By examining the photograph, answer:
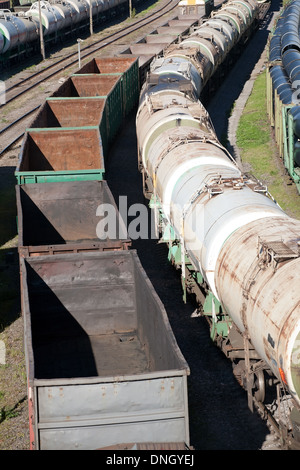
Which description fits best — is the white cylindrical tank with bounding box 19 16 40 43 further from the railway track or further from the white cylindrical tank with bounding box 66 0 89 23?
the white cylindrical tank with bounding box 66 0 89 23

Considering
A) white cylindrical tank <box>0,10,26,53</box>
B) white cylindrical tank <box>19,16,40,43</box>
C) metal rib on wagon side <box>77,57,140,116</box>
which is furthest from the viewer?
white cylindrical tank <box>19,16,40,43</box>

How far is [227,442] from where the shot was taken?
39.6 feet

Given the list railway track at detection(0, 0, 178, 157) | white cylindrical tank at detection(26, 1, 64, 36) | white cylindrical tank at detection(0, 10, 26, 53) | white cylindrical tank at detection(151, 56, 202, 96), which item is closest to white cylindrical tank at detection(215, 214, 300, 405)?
white cylindrical tank at detection(151, 56, 202, 96)

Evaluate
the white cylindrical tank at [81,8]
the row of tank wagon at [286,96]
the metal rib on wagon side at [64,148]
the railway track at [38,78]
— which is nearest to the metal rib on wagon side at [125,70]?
the railway track at [38,78]

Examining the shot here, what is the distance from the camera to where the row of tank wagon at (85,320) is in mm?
9031

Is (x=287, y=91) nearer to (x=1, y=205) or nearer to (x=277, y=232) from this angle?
(x=1, y=205)

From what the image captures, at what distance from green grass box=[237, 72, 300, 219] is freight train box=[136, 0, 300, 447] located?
4478mm

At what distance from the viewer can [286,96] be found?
86.4 ft

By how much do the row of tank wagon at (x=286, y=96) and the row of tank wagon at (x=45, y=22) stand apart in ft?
60.8

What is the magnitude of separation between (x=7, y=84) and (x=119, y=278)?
35.2 metres

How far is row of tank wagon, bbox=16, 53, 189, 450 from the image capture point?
9031mm

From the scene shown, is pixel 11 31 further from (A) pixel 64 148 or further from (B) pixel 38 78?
(A) pixel 64 148

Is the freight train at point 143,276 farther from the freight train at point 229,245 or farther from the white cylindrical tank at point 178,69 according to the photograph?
the white cylindrical tank at point 178,69

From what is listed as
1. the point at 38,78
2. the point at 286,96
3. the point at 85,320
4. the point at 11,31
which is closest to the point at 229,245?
the point at 85,320
